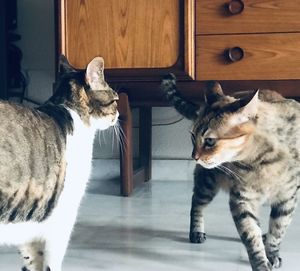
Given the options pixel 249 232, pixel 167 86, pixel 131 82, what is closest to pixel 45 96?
pixel 131 82

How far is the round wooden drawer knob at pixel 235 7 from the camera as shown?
168 cm

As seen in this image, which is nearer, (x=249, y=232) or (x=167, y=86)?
(x=249, y=232)

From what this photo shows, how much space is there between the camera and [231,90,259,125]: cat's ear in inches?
48.0

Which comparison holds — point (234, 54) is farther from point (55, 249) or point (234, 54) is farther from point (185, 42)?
point (55, 249)

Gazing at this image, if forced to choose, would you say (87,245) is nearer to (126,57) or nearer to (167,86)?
(167,86)

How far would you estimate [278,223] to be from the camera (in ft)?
4.49

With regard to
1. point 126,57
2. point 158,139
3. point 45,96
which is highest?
point 126,57

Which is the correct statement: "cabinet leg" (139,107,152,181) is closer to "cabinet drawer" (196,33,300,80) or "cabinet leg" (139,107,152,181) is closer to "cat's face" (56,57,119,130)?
"cabinet drawer" (196,33,300,80)

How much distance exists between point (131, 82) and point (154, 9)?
23cm

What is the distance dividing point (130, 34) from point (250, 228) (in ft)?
2.50

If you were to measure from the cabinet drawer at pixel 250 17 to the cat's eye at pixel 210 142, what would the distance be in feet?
1.73

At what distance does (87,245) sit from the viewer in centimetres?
→ 148

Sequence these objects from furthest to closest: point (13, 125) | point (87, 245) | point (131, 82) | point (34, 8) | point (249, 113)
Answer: point (34, 8) < point (131, 82) < point (87, 245) < point (249, 113) < point (13, 125)

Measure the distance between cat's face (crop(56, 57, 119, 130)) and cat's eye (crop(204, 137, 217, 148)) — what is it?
0.25 meters
